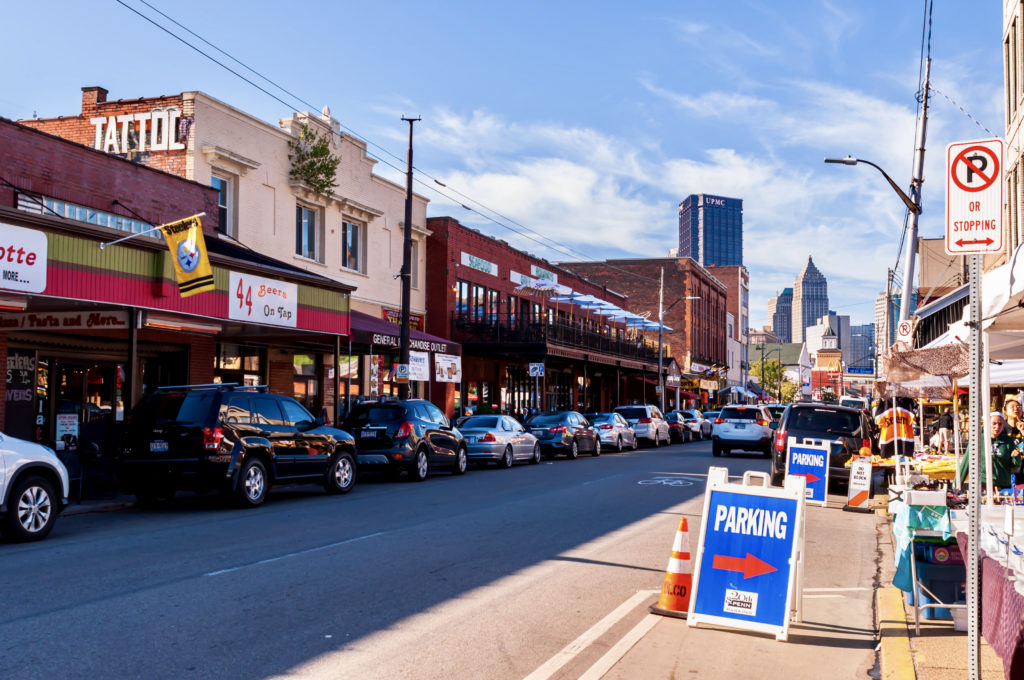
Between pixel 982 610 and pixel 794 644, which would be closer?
pixel 982 610

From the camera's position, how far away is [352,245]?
99.4ft

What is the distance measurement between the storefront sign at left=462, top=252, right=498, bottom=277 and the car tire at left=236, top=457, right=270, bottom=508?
75.7 ft

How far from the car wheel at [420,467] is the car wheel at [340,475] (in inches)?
91.2

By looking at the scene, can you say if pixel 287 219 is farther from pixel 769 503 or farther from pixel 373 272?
pixel 769 503

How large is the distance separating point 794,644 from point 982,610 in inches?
68.2

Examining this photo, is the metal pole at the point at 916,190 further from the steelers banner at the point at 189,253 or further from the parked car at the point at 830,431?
the steelers banner at the point at 189,253

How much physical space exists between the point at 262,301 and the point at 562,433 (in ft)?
40.5

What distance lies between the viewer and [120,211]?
64.4 feet

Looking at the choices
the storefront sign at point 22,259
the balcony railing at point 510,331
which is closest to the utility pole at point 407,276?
the storefront sign at point 22,259

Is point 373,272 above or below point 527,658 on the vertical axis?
above

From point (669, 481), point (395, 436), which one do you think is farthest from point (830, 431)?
point (395, 436)

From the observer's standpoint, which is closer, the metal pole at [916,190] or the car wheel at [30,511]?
the car wheel at [30,511]

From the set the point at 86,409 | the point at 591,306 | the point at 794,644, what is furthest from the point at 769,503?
the point at 591,306

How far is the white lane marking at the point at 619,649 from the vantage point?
19.3 feet
